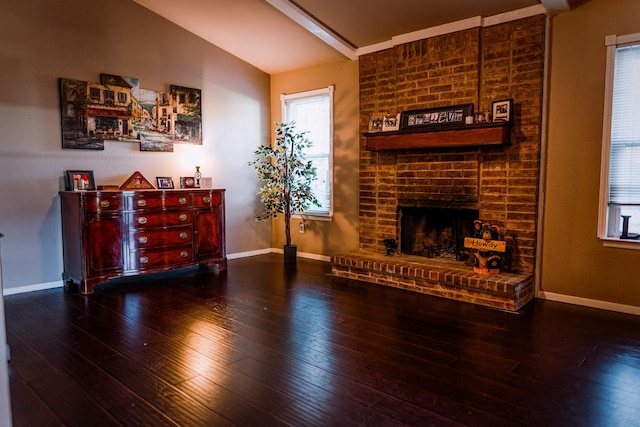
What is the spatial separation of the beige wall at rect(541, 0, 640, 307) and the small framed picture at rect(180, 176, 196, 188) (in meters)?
3.93

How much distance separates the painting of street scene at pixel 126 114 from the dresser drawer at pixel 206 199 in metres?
0.75

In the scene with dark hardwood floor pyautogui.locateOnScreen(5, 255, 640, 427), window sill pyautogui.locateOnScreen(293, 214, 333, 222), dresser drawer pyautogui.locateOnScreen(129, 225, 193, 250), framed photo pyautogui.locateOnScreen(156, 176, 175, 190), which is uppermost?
framed photo pyautogui.locateOnScreen(156, 176, 175, 190)

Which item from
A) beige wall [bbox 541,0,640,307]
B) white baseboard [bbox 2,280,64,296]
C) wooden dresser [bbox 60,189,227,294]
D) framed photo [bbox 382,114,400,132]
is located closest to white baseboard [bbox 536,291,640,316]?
beige wall [bbox 541,0,640,307]

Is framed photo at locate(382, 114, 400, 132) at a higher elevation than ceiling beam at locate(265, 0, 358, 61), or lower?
lower

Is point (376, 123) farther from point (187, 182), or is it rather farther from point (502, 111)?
point (187, 182)

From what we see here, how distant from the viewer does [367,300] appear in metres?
3.96

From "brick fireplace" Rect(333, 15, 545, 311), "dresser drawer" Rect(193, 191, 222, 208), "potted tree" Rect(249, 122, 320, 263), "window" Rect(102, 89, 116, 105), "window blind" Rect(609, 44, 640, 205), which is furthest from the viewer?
"potted tree" Rect(249, 122, 320, 263)

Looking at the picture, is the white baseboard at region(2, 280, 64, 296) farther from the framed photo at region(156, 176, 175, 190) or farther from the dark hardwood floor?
the framed photo at region(156, 176, 175, 190)

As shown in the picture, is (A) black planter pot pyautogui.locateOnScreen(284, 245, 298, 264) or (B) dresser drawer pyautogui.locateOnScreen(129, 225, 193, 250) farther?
(A) black planter pot pyautogui.locateOnScreen(284, 245, 298, 264)

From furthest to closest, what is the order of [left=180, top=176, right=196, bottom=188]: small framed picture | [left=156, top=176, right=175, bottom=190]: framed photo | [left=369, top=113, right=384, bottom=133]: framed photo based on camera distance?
[left=180, top=176, right=196, bottom=188]: small framed picture, [left=156, top=176, right=175, bottom=190]: framed photo, [left=369, top=113, right=384, bottom=133]: framed photo

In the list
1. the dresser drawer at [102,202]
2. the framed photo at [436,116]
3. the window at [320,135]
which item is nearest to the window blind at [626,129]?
the framed photo at [436,116]

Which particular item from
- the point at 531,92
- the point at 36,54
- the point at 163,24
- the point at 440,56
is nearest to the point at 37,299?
the point at 36,54

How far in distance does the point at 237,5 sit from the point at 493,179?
10.5 feet

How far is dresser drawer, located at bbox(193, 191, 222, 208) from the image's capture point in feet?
16.4
